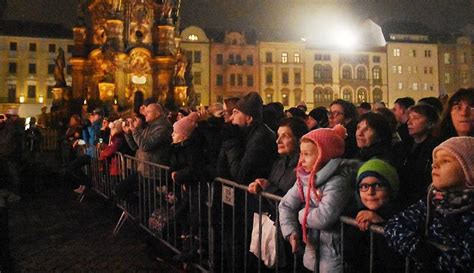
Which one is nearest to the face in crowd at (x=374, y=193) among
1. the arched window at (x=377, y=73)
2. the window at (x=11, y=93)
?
the window at (x=11, y=93)

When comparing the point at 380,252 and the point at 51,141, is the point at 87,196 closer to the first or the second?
the point at 380,252

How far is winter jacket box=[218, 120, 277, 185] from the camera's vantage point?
5.32 metres

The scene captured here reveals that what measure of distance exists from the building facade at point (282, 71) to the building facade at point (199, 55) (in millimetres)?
8072

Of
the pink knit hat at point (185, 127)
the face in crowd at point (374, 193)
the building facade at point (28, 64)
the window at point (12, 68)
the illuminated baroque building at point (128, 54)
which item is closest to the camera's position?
the face in crowd at point (374, 193)

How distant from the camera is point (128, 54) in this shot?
104ft

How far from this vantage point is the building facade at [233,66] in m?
68.5

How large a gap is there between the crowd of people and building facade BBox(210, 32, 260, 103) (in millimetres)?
61539

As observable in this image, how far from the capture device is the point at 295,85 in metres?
72.4

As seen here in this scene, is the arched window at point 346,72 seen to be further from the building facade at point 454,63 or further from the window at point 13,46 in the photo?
the window at point 13,46

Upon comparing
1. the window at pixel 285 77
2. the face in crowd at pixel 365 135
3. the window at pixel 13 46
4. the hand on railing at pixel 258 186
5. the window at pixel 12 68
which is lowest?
the hand on railing at pixel 258 186

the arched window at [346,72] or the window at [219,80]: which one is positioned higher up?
the arched window at [346,72]

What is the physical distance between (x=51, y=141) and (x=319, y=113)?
21325 millimetres

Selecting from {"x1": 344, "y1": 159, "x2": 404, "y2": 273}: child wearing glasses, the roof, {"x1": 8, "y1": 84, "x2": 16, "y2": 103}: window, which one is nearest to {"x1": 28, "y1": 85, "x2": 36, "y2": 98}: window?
{"x1": 8, "y1": 84, "x2": 16, "y2": 103}: window

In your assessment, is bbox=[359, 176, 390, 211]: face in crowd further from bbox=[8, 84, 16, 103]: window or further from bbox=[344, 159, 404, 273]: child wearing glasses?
bbox=[8, 84, 16, 103]: window
